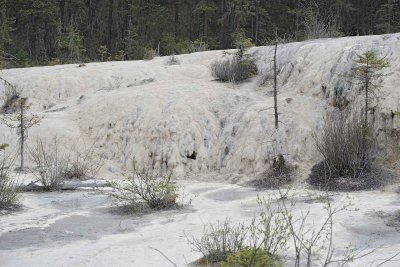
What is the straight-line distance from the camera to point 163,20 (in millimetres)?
30891

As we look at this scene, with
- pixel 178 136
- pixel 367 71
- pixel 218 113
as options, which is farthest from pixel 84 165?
pixel 367 71

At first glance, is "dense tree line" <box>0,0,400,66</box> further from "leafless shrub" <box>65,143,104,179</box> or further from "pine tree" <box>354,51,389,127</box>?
"pine tree" <box>354,51,389,127</box>

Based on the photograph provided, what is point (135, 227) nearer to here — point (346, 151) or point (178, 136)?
point (346, 151)

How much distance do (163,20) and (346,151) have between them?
2408cm

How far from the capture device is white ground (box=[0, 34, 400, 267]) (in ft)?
18.4

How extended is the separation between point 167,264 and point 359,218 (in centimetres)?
285

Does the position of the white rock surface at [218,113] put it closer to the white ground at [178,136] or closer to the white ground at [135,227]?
the white ground at [178,136]

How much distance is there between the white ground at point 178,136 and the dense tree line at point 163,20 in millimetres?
10941

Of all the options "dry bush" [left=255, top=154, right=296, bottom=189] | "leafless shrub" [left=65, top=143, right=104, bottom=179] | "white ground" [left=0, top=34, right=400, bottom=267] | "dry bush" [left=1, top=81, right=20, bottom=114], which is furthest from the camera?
"dry bush" [left=1, top=81, right=20, bottom=114]

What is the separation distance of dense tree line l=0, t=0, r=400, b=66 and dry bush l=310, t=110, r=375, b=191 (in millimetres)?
17203

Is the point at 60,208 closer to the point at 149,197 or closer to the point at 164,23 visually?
the point at 149,197

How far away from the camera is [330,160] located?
875 centimetres

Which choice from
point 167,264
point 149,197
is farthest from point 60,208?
point 167,264

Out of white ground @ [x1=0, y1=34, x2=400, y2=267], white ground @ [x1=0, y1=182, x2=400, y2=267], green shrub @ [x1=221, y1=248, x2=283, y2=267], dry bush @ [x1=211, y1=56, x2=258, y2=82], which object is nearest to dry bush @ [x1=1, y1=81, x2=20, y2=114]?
white ground @ [x1=0, y1=34, x2=400, y2=267]
